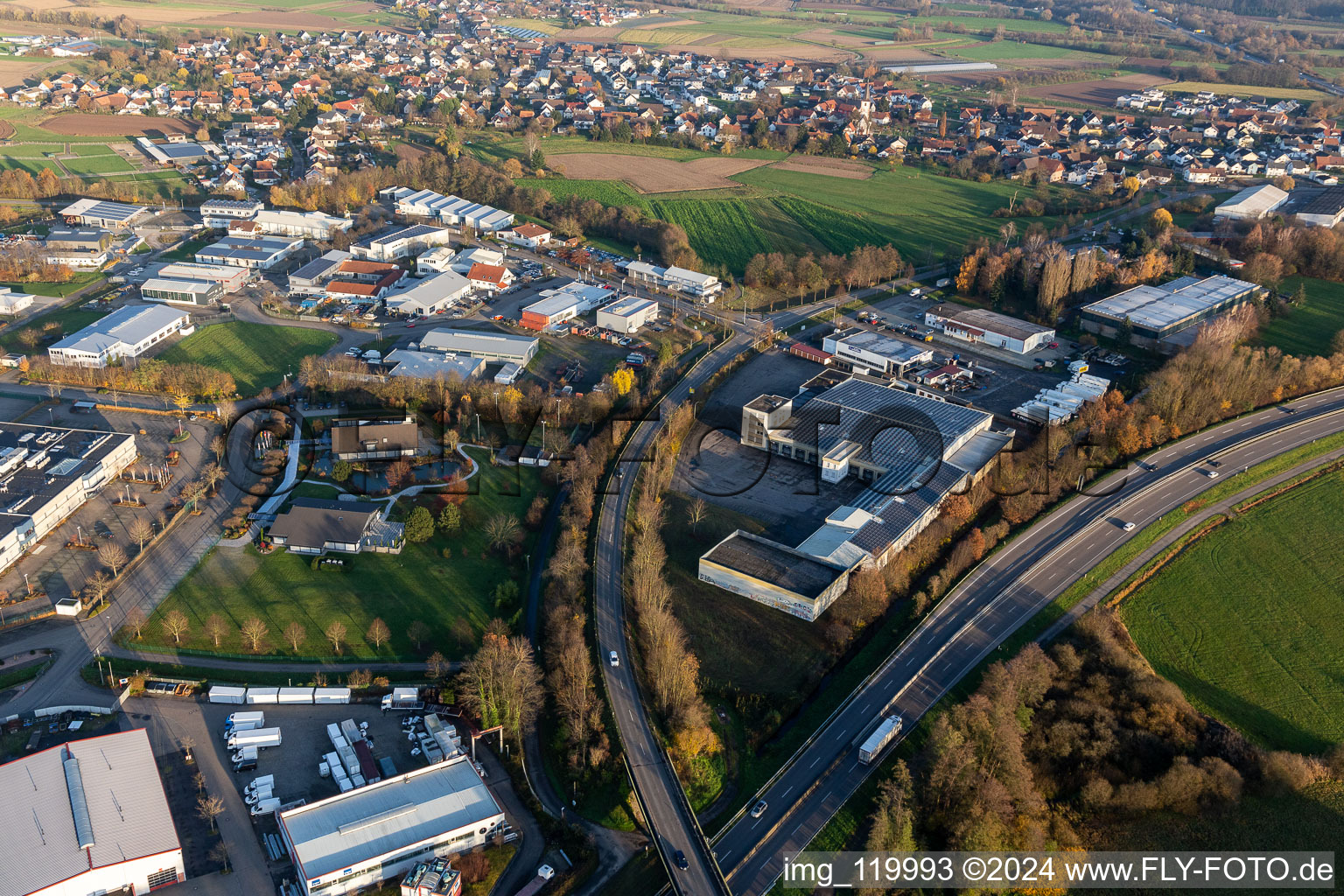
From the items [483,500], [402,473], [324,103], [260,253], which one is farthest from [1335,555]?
[324,103]

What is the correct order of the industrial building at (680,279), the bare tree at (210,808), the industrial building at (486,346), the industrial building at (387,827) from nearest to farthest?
1. the industrial building at (387,827)
2. the bare tree at (210,808)
3. the industrial building at (486,346)
4. the industrial building at (680,279)

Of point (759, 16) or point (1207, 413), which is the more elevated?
point (759, 16)

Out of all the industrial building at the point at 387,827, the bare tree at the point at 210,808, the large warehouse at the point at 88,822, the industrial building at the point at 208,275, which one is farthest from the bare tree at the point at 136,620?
the industrial building at the point at 208,275

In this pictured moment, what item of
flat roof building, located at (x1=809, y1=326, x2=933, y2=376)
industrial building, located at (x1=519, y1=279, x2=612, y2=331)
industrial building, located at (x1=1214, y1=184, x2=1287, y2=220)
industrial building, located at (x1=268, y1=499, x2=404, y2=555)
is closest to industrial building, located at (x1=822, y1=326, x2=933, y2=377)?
flat roof building, located at (x1=809, y1=326, x2=933, y2=376)

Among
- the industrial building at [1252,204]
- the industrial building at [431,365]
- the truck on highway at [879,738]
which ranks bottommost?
the truck on highway at [879,738]

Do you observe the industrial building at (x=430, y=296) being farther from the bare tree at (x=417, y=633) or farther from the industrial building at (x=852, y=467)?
the bare tree at (x=417, y=633)

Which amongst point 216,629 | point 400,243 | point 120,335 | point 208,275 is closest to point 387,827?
point 216,629

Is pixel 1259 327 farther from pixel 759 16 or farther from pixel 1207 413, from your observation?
pixel 759 16

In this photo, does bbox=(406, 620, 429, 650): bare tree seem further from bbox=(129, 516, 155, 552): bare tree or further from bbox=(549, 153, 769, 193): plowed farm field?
bbox=(549, 153, 769, 193): plowed farm field
